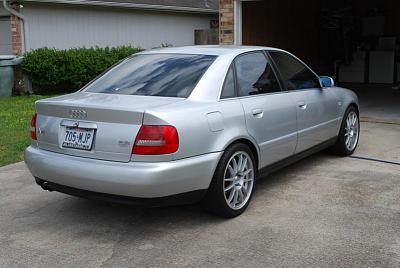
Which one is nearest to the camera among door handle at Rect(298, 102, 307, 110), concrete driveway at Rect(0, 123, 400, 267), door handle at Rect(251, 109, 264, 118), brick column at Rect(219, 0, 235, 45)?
concrete driveway at Rect(0, 123, 400, 267)

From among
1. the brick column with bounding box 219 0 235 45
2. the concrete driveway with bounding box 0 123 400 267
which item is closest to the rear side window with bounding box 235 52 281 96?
the concrete driveway with bounding box 0 123 400 267

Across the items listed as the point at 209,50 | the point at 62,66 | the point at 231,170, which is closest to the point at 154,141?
the point at 231,170

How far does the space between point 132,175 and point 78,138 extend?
25.4 inches

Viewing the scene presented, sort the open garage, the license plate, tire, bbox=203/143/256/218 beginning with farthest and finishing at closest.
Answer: the open garage < tire, bbox=203/143/256/218 < the license plate

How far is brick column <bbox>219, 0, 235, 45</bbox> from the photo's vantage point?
1045 centimetres

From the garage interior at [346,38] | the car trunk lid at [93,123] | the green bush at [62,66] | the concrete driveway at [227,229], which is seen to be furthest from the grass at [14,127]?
the garage interior at [346,38]

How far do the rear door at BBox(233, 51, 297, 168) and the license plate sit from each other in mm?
1412

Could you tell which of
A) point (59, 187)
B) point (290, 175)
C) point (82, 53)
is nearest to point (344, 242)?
point (290, 175)

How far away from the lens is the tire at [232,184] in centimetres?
441

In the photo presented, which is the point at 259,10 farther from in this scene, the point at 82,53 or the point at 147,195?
the point at 147,195

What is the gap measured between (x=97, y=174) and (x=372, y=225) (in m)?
2.30

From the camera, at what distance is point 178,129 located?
4.06 metres

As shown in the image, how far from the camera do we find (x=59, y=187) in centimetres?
441

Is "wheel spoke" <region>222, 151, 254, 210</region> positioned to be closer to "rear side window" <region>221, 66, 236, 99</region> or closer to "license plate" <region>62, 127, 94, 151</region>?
"rear side window" <region>221, 66, 236, 99</region>
